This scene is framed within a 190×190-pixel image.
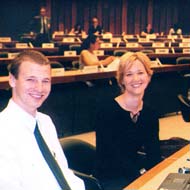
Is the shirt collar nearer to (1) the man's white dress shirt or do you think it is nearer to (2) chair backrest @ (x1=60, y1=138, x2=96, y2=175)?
(1) the man's white dress shirt

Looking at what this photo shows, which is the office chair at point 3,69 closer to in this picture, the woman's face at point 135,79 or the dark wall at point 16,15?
the woman's face at point 135,79

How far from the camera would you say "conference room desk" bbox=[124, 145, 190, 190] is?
2096 millimetres

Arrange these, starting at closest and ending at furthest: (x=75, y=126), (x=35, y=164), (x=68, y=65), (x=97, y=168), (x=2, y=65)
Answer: (x=35, y=164) → (x=97, y=168) → (x=75, y=126) → (x=2, y=65) → (x=68, y=65)

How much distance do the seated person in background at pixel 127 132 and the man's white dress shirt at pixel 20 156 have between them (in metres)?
0.94

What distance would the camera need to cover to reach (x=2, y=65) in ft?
23.9

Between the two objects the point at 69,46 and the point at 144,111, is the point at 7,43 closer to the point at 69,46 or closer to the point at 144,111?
the point at 69,46

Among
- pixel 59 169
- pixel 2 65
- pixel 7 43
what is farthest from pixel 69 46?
pixel 59 169

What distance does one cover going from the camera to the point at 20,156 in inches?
76.8

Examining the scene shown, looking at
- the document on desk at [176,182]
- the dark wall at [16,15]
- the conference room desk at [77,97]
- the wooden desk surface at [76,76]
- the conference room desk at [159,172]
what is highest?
the dark wall at [16,15]

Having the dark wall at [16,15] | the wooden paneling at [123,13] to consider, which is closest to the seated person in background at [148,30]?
the wooden paneling at [123,13]

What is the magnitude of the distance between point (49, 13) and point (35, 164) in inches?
677

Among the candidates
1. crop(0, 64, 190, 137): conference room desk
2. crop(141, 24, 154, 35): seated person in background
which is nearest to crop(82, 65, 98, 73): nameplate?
crop(0, 64, 190, 137): conference room desk

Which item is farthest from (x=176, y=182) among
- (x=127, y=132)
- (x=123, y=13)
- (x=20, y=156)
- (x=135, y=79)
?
(x=123, y=13)

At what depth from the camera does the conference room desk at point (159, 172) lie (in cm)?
210
